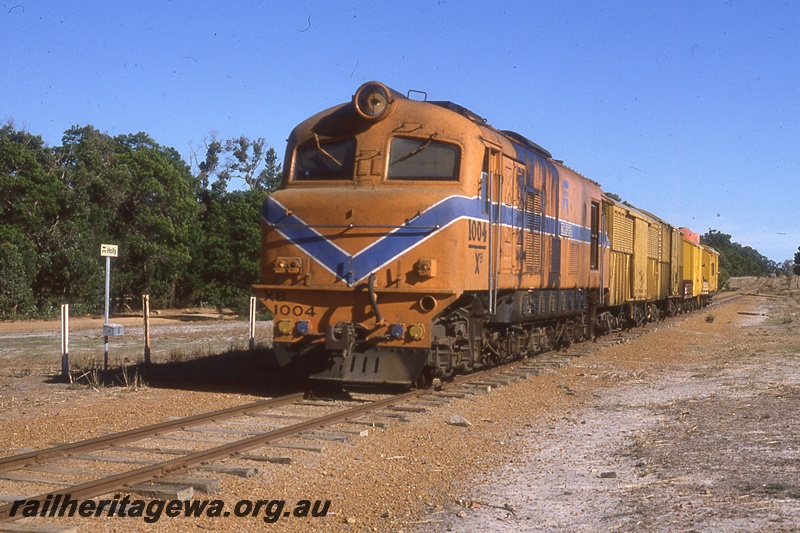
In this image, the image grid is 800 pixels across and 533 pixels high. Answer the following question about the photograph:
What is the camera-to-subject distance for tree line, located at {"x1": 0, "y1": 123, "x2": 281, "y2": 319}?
38.3 m

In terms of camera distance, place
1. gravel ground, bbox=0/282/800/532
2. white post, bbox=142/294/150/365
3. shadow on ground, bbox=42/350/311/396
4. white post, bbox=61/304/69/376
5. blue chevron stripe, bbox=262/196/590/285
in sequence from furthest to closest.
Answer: white post, bbox=142/294/150/365 < white post, bbox=61/304/69/376 < shadow on ground, bbox=42/350/311/396 < blue chevron stripe, bbox=262/196/590/285 < gravel ground, bbox=0/282/800/532

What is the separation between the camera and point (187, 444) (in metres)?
8.43

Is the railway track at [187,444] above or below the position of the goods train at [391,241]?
below

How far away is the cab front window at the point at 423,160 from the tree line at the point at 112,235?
26.4 metres

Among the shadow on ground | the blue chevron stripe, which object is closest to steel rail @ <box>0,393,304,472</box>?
the shadow on ground

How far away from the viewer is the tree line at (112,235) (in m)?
38.3

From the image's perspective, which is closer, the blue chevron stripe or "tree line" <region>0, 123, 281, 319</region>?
the blue chevron stripe

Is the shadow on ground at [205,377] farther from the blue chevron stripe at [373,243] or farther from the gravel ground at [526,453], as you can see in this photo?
the blue chevron stripe at [373,243]

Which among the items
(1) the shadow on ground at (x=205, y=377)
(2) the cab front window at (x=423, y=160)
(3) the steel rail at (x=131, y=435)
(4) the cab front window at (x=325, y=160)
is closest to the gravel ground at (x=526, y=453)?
(1) the shadow on ground at (x=205, y=377)

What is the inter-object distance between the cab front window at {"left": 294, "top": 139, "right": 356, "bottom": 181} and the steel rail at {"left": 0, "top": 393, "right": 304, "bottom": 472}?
10.1ft

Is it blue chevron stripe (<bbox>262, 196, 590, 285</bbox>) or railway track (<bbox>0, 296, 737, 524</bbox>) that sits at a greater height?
blue chevron stripe (<bbox>262, 196, 590, 285</bbox>)

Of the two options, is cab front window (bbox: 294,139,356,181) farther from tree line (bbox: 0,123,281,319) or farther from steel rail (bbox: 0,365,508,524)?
tree line (bbox: 0,123,281,319)

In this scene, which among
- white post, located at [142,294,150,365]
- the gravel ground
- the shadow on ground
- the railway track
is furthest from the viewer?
white post, located at [142,294,150,365]

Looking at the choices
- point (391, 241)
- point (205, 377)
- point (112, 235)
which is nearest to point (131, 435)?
point (391, 241)
